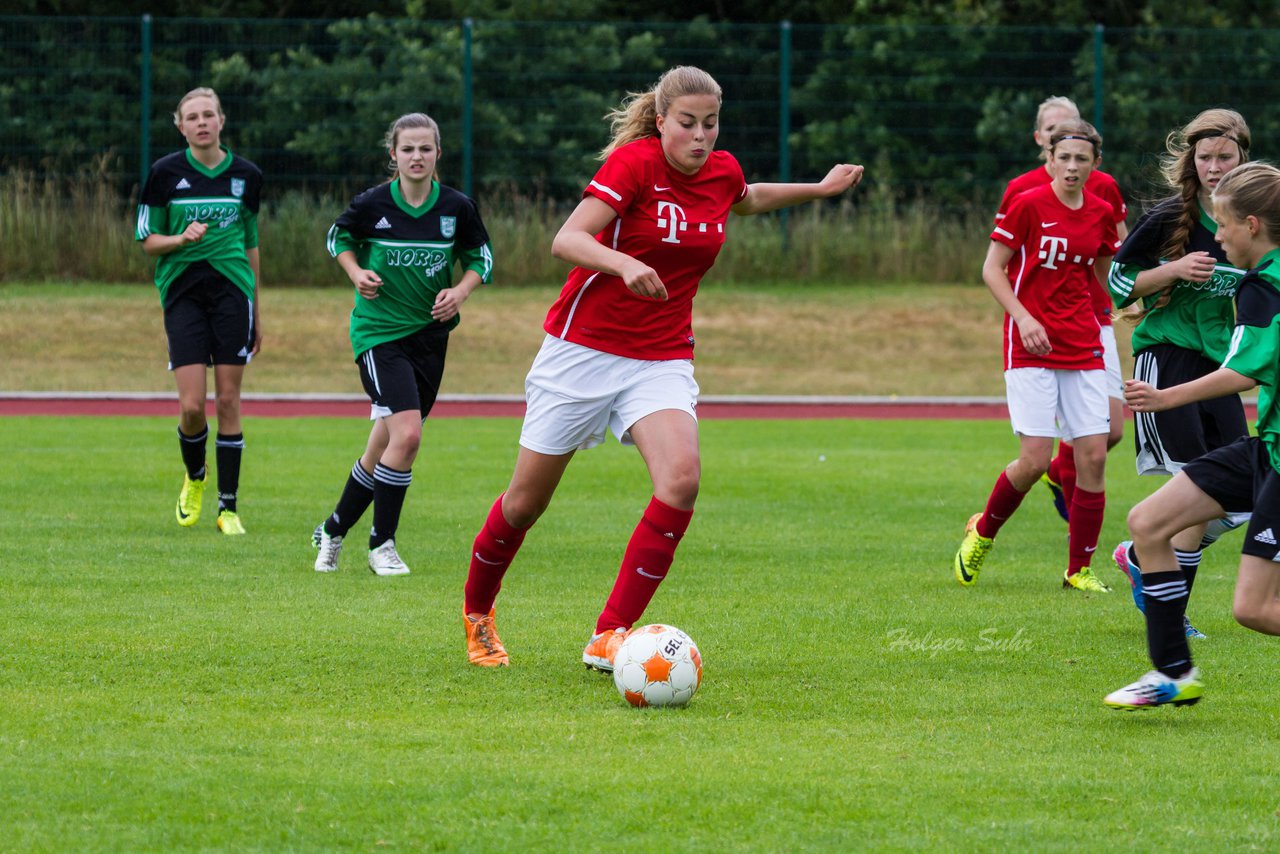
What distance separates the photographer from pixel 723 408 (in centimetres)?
1828

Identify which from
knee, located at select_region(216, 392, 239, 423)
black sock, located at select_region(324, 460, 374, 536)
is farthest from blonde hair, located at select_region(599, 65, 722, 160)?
knee, located at select_region(216, 392, 239, 423)

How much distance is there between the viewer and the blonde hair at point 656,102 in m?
5.80

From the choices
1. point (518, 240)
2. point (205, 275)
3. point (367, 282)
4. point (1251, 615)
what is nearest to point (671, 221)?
point (1251, 615)

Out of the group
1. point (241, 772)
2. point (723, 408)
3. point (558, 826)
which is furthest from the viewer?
point (723, 408)

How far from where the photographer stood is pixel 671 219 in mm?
5863

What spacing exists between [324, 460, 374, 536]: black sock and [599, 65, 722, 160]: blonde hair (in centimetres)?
282

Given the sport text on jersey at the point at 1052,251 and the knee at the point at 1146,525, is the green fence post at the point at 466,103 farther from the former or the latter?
the knee at the point at 1146,525

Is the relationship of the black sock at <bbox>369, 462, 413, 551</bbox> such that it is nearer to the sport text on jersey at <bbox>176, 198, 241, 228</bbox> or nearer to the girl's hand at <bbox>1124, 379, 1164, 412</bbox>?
the sport text on jersey at <bbox>176, 198, 241, 228</bbox>

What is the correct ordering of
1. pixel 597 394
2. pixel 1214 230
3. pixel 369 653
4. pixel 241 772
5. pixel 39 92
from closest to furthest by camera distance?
pixel 241 772 → pixel 597 394 → pixel 369 653 → pixel 1214 230 → pixel 39 92

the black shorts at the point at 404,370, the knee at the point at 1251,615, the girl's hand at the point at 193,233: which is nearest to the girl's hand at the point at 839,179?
the knee at the point at 1251,615

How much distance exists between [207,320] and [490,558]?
161 inches

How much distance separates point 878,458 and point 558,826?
968 centimetres

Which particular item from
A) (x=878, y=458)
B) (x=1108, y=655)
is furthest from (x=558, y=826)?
(x=878, y=458)

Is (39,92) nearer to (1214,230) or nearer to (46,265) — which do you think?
(46,265)
